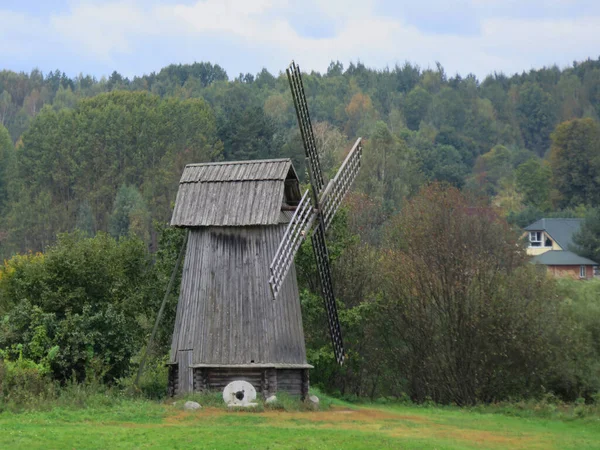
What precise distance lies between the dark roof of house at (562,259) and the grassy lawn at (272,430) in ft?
166

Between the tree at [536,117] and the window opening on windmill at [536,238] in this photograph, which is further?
the tree at [536,117]

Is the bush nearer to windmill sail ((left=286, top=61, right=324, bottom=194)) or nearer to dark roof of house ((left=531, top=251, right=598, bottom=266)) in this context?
windmill sail ((left=286, top=61, right=324, bottom=194))

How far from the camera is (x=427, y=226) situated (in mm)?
45656

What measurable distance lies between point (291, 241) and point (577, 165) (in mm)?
83941

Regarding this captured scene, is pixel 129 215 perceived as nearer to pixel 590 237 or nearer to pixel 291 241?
pixel 590 237

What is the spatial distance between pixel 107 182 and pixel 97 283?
59067mm

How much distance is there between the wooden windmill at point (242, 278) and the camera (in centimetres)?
2892

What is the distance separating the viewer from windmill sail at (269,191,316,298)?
89.8ft

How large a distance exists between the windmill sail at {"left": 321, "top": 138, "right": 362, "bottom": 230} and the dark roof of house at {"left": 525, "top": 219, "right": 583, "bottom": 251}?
194 ft

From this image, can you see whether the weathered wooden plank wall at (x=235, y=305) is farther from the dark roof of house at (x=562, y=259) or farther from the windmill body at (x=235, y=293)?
the dark roof of house at (x=562, y=259)

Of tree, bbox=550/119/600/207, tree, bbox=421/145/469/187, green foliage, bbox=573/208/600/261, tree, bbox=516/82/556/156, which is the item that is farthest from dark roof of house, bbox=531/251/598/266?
tree, bbox=516/82/556/156

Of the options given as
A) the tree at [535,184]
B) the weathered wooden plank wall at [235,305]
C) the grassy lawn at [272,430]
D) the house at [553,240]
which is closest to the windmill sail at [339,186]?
the weathered wooden plank wall at [235,305]

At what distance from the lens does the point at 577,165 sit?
354ft

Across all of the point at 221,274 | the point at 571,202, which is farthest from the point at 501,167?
the point at 221,274
